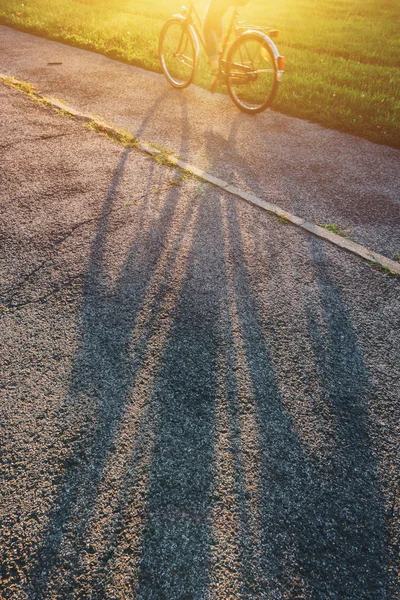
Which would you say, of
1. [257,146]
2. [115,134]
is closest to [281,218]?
[257,146]

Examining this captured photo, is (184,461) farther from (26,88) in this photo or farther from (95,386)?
(26,88)

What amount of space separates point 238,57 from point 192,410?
6.29 m

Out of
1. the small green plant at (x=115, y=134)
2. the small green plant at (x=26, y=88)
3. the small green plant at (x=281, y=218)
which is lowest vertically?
the small green plant at (x=281, y=218)

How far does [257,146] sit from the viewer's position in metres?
5.45

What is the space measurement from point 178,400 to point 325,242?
2.18 meters

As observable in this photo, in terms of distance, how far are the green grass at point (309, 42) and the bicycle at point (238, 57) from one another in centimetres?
53

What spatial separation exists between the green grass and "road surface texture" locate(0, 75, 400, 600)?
12.9ft

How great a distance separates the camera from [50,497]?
6.21 ft

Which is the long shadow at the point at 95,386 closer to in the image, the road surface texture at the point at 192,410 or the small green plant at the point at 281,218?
the road surface texture at the point at 192,410

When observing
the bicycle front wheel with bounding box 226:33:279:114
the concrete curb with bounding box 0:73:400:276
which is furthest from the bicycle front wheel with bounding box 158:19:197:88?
the concrete curb with bounding box 0:73:400:276

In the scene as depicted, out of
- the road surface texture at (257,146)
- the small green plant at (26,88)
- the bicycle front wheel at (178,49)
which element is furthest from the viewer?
the bicycle front wheel at (178,49)

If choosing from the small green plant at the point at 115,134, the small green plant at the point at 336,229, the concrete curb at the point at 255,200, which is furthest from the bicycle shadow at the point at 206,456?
the small green plant at the point at 115,134

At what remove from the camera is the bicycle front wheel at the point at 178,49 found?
6.86 metres

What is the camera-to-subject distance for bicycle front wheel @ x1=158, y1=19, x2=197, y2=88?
686 centimetres
